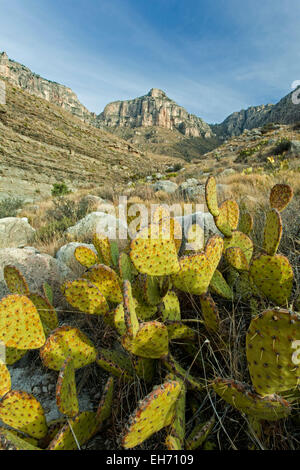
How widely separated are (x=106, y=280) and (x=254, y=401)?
0.79 metres

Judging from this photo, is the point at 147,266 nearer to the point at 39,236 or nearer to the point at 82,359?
the point at 82,359

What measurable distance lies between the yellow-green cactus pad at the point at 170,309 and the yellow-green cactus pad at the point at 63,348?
39 cm

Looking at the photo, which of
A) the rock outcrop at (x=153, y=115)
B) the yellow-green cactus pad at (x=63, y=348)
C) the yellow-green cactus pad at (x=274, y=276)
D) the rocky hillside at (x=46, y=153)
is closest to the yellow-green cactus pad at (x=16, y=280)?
the yellow-green cactus pad at (x=63, y=348)

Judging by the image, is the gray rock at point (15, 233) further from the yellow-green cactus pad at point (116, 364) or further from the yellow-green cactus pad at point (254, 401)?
the yellow-green cactus pad at point (254, 401)

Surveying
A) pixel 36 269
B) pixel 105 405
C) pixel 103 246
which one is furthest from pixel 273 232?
pixel 36 269

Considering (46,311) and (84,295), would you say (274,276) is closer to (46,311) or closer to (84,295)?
(84,295)

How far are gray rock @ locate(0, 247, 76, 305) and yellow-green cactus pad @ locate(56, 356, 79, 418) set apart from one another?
1161mm

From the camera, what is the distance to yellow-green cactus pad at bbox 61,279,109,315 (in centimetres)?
98

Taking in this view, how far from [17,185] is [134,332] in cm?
1793

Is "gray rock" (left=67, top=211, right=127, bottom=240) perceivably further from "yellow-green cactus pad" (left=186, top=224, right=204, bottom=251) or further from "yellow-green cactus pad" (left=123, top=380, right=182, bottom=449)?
"yellow-green cactus pad" (left=123, top=380, right=182, bottom=449)

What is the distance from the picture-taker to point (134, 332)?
28.1 inches

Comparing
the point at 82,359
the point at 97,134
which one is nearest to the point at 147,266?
the point at 82,359

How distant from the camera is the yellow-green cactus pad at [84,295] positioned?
0.98 meters

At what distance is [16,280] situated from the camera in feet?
4.02
